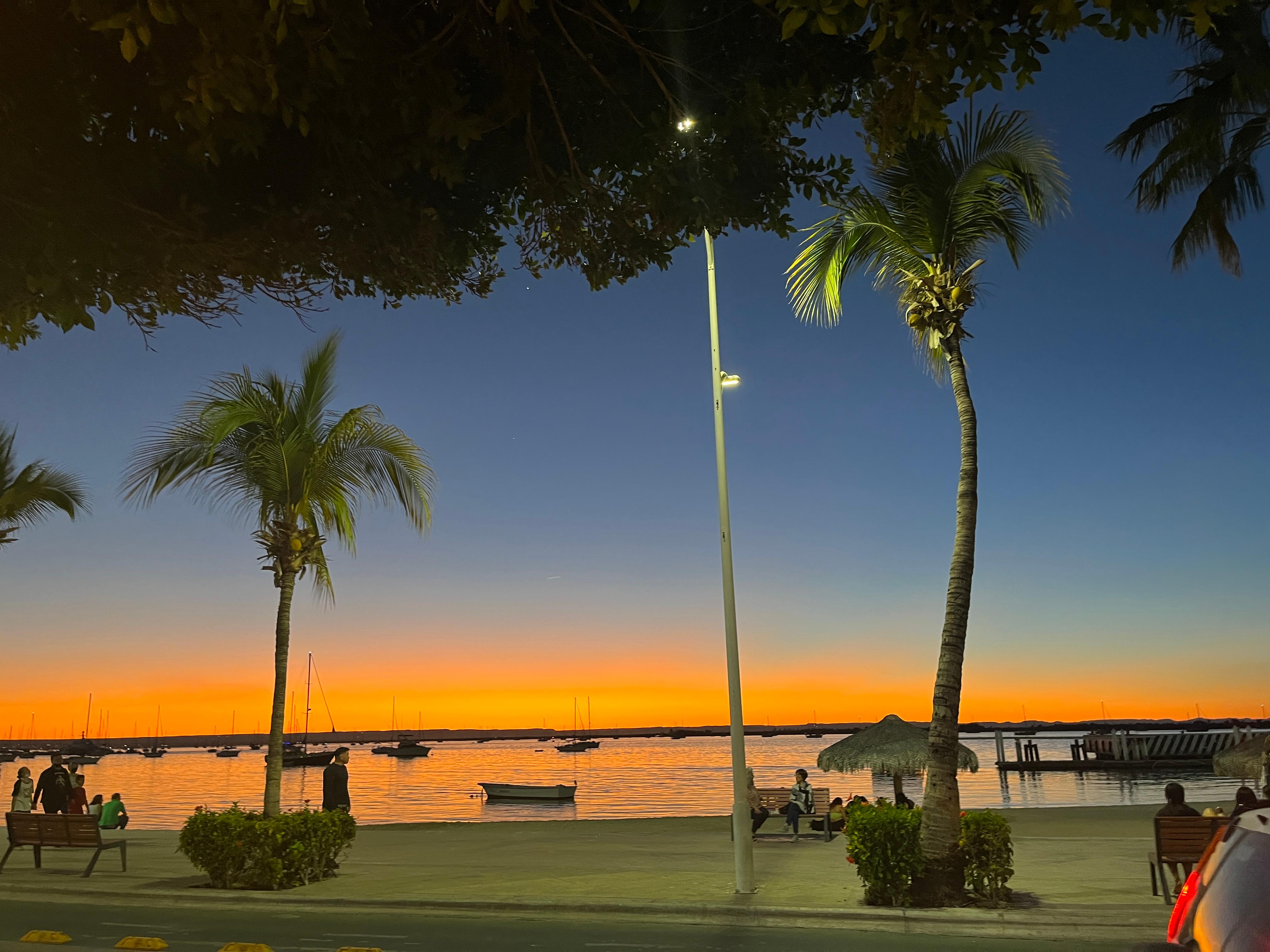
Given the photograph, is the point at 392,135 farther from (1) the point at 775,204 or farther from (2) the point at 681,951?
(2) the point at 681,951

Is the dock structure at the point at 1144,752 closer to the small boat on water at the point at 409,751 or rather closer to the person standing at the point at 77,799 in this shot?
the person standing at the point at 77,799

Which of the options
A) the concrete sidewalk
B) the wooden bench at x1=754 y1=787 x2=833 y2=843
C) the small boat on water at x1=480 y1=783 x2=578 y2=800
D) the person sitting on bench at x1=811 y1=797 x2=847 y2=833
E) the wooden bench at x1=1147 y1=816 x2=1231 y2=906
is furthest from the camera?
the small boat on water at x1=480 y1=783 x2=578 y2=800

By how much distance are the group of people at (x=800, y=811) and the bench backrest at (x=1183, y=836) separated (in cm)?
896

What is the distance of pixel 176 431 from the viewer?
16688 mm

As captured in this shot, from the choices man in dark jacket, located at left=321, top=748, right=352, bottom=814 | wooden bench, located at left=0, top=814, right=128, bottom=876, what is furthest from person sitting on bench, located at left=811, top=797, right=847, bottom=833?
wooden bench, located at left=0, top=814, right=128, bottom=876

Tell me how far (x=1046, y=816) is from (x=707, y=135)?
82.1ft

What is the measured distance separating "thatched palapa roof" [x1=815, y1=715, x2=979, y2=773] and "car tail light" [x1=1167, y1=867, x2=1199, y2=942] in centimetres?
2292

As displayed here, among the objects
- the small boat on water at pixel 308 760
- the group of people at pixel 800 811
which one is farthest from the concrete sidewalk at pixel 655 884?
the small boat on water at pixel 308 760

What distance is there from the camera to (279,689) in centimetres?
1594

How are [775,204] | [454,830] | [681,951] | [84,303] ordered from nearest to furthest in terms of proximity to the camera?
[84,303]
[775,204]
[681,951]
[454,830]

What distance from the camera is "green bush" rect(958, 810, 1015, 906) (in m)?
11.2

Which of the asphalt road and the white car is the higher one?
the white car

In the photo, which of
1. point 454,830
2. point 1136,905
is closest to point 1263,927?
point 1136,905

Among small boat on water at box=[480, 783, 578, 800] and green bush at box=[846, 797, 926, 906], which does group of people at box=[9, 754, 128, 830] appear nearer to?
green bush at box=[846, 797, 926, 906]
